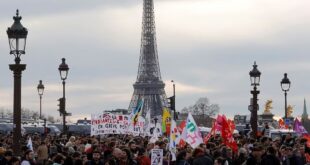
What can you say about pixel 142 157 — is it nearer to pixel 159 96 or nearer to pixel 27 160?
pixel 27 160

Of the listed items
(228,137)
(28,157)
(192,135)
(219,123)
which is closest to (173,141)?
(192,135)

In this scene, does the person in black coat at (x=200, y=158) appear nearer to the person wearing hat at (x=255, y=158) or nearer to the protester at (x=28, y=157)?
the person wearing hat at (x=255, y=158)

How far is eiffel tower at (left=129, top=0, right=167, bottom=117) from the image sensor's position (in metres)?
167

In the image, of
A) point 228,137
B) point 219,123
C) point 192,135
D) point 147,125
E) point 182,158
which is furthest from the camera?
point 147,125

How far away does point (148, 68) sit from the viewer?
6732 inches

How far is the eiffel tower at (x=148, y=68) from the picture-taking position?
166625mm

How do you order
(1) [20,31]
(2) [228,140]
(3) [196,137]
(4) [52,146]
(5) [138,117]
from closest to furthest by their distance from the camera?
(1) [20,31] → (3) [196,137] → (2) [228,140] → (4) [52,146] → (5) [138,117]

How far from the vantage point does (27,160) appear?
22.8 m

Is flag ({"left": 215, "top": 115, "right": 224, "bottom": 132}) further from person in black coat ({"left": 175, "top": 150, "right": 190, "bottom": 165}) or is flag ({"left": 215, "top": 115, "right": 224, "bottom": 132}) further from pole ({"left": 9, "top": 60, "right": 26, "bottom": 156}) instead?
pole ({"left": 9, "top": 60, "right": 26, "bottom": 156})

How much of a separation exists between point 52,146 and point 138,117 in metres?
10.2

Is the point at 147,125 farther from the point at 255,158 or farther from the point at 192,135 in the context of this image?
the point at 255,158

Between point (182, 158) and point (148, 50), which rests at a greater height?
point (148, 50)

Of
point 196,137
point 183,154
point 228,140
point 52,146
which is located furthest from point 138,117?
point 183,154

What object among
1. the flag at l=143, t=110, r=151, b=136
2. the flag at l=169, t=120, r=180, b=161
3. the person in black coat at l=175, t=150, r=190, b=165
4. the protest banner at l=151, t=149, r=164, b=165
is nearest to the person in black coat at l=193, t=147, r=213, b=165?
the person in black coat at l=175, t=150, r=190, b=165
